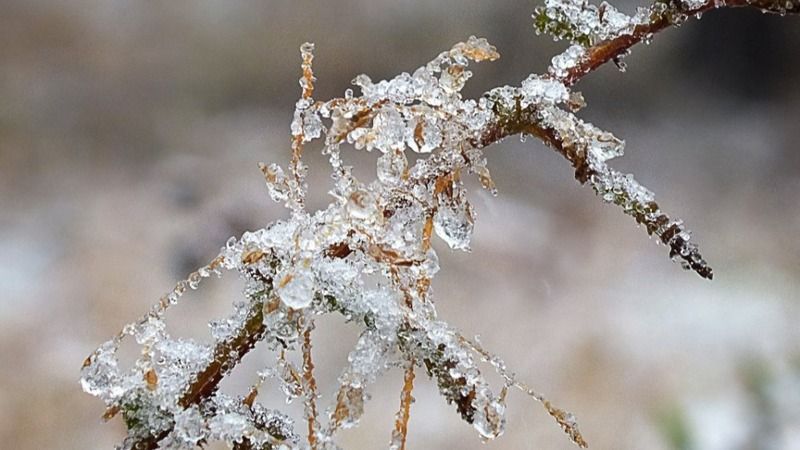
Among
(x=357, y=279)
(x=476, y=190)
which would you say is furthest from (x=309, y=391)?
(x=476, y=190)

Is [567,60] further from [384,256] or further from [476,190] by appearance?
[476,190]

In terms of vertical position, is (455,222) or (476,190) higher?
(476,190)

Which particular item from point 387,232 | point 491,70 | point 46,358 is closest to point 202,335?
point 46,358

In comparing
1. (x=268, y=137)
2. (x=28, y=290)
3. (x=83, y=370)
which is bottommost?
(x=83, y=370)

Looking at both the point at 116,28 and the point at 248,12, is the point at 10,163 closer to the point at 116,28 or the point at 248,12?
the point at 116,28

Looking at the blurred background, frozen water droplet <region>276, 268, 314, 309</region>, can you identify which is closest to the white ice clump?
frozen water droplet <region>276, 268, 314, 309</region>

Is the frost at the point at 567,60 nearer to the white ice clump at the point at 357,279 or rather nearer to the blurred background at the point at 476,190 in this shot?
the white ice clump at the point at 357,279

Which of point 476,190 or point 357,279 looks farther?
point 476,190
